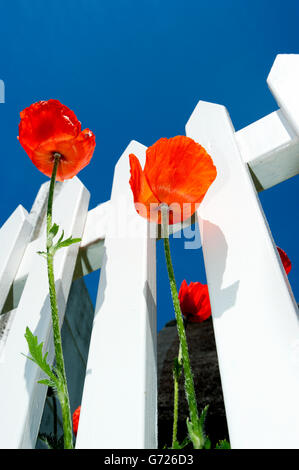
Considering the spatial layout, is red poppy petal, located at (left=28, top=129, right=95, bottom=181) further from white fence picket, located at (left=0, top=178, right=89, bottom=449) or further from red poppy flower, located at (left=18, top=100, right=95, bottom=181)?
white fence picket, located at (left=0, top=178, right=89, bottom=449)

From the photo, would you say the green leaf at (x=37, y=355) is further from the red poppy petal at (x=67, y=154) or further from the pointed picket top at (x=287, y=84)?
the pointed picket top at (x=287, y=84)

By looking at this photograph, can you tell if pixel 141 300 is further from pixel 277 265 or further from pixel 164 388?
pixel 164 388

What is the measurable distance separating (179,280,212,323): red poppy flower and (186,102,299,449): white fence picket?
2.7 inches

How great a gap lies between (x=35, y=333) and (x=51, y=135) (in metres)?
0.47

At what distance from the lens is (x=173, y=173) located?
59cm

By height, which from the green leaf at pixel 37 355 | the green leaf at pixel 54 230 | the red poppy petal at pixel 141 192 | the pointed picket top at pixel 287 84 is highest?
the pointed picket top at pixel 287 84

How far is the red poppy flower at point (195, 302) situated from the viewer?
77 cm

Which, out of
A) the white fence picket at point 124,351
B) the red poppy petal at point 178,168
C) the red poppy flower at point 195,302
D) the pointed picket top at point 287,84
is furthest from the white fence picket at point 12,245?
the pointed picket top at point 287,84

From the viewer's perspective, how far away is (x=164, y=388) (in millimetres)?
2629

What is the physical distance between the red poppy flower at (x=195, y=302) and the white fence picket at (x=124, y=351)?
7cm

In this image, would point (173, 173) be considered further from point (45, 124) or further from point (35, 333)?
point (35, 333)

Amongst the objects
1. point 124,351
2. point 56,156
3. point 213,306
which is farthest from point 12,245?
point 213,306
